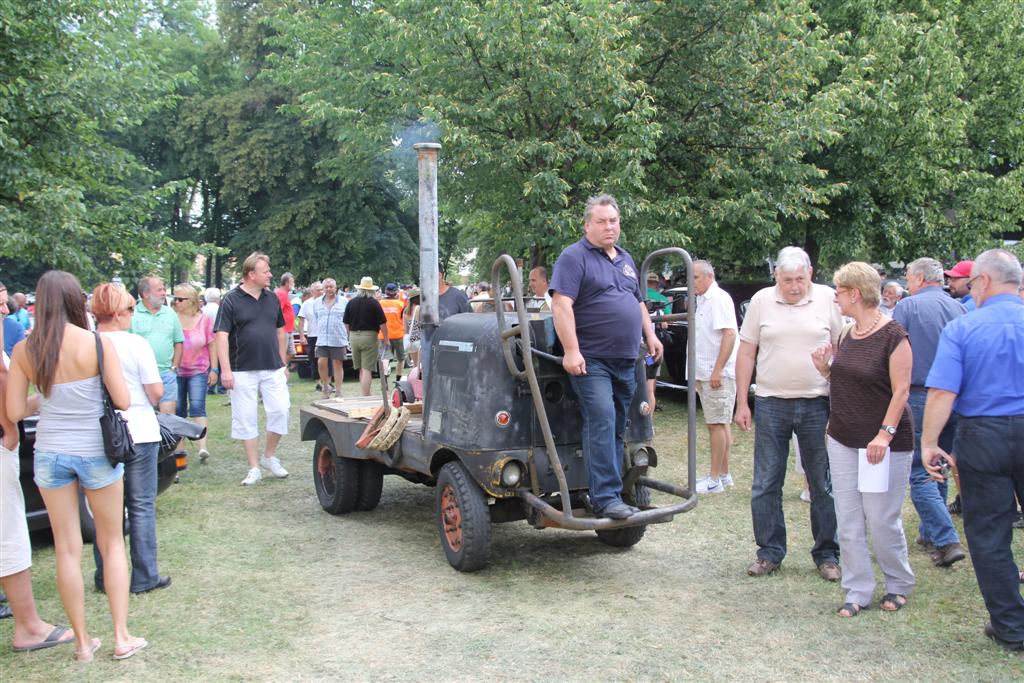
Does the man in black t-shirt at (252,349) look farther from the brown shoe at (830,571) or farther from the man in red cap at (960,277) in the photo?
the man in red cap at (960,277)

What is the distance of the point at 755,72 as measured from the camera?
12820mm

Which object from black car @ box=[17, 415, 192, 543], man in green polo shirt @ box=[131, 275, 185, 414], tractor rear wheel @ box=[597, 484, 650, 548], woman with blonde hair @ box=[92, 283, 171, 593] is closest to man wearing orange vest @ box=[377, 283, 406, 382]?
man in green polo shirt @ box=[131, 275, 185, 414]

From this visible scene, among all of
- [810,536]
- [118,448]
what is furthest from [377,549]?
[810,536]

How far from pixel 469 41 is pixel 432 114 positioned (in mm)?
1078

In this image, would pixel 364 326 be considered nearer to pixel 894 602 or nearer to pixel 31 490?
pixel 31 490

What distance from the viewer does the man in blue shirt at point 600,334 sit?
16.6ft

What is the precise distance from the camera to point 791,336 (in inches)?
209

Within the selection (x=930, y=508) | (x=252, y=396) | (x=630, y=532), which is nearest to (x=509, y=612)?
(x=630, y=532)

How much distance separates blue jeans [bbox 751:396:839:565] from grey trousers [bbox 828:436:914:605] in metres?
0.41

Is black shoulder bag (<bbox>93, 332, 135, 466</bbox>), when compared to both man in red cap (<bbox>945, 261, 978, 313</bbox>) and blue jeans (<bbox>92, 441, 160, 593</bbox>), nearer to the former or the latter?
blue jeans (<bbox>92, 441, 160, 593</bbox>)

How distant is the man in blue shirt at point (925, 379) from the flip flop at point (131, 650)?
14.4ft

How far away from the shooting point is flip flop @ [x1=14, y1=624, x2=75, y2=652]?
4414 millimetres

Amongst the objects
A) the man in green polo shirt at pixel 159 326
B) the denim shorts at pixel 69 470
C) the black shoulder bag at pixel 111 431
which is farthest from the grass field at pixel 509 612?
the man in green polo shirt at pixel 159 326

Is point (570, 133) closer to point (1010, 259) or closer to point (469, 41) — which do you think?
point (469, 41)
